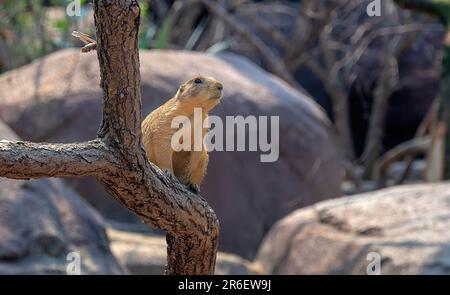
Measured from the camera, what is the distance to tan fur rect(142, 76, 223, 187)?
3734mm

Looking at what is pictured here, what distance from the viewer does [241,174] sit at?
342 inches

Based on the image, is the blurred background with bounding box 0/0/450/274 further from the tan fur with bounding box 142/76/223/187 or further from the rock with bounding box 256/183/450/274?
the tan fur with bounding box 142/76/223/187

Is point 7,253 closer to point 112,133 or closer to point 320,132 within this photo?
point 112,133

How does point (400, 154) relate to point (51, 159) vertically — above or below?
below

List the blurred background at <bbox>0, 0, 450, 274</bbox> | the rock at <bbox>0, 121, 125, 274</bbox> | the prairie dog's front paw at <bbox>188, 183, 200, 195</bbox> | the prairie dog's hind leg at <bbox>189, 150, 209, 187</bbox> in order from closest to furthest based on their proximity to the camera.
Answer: the prairie dog's front paw at <bbox>188, 183, 200, 195</bbox>
the prairie dog's hind leg at <bbox>189, 150, 209, 187</bbox>
the rock at <bbox>0, 121, 125, 274</bbox>
the blurred background at <bbox>0, 0, 450, 274</bbox>

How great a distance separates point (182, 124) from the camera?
12.6 ft

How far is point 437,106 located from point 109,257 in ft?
18.5

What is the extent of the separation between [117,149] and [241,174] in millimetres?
5819

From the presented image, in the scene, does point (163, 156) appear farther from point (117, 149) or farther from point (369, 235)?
point (369, 235)

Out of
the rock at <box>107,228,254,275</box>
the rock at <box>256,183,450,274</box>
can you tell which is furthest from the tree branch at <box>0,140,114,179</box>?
the rock at <box>107,228,254,275</box>

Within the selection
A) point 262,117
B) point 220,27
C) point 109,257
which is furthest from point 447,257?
point 220,27

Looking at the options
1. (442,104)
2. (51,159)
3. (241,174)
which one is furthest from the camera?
(442,104)

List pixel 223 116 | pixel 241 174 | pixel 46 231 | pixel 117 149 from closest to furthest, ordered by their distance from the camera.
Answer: pixel 117 149 < pixel 46 231 < pixel 223 116 < pixel 241 174

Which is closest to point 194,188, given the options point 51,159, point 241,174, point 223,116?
point 51,159
